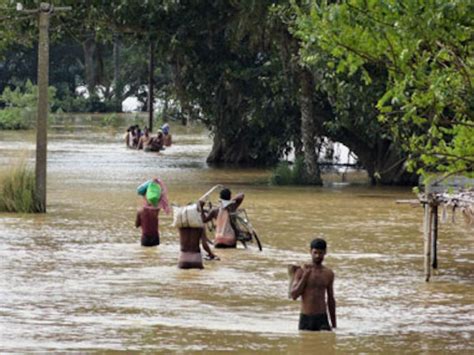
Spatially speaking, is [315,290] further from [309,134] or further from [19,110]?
[19,110]

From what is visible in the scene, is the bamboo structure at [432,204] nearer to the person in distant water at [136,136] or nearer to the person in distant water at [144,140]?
the person in distant water at [144,140]

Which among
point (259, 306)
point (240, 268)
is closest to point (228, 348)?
point (259, 306)

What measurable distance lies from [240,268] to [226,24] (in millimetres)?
18538

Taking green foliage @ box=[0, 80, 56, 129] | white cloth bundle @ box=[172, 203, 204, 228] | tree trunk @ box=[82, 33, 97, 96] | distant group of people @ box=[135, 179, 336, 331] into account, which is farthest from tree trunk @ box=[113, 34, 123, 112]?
white cloth bundle @ box=[172, 203, 204, 228]

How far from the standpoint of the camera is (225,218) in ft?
72.2

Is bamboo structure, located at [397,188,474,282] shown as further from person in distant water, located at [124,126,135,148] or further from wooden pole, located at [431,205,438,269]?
person in distant water, located at [124,126,135,148]

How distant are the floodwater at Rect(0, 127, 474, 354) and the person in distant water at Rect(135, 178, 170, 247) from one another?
28cm

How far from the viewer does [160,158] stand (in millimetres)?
48438

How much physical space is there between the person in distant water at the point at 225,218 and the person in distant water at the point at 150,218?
771 millimetres

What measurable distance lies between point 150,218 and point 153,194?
412 millimetres

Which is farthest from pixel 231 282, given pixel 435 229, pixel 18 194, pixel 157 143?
pixel 157 143

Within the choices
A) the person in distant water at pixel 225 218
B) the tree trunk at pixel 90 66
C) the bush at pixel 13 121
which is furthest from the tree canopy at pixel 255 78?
the tree trunk at pixel 90 66

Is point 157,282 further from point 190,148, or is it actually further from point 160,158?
point 190,148

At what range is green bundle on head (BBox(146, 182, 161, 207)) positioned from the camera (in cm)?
2181
